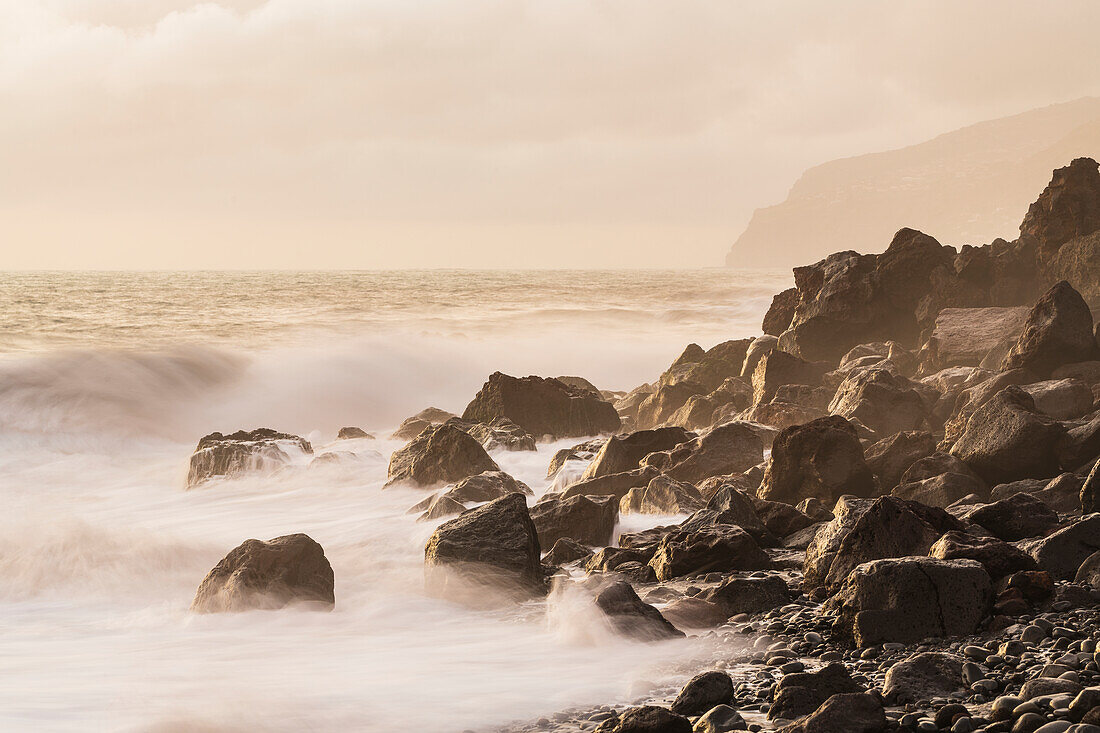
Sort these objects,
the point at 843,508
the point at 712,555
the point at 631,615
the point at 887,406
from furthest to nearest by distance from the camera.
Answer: the point at 887,406 < the point at 712,555 < the point at 843,508 < the point at 631,615

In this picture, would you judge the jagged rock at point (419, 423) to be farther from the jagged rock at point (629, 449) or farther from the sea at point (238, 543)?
the jagged rock at point (629, 449)

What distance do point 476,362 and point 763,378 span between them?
20.5m

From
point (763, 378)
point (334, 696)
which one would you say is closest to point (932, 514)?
point (334, 696)

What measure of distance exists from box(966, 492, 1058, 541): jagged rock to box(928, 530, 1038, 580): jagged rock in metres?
0.95

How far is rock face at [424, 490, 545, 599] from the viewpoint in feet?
27.0

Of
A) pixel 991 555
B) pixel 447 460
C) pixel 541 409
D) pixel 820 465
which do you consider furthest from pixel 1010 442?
pixel 541 409

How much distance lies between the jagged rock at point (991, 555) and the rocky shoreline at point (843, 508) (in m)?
0.02

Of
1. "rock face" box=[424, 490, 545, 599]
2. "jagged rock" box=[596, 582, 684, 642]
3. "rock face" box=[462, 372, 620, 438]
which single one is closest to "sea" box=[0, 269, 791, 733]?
"jagged rock" box=[596, 582, 684, 642]

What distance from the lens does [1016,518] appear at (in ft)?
24.7

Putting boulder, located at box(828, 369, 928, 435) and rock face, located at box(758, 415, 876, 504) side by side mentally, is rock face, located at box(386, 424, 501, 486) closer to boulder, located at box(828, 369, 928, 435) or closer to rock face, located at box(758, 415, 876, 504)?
rock face, located at box(758, 415, 876, 504)

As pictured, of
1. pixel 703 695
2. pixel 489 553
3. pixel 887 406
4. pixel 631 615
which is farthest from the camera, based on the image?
pixel 887 406

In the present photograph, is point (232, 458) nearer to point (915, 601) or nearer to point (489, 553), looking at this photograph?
point (489, 553)

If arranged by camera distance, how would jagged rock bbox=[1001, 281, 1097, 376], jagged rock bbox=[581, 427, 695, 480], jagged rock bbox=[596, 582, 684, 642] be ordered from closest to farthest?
1. jagged rock bbox=[596, 582, 684, 642]
2. jagged rock bbox=[1001, 281, 1097, 376]
3. jagged rock bbox=[581, 427, 695, 480]

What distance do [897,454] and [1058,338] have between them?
3.36 m
